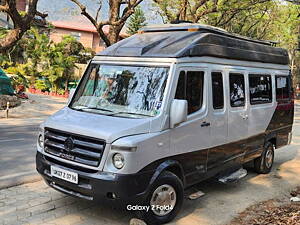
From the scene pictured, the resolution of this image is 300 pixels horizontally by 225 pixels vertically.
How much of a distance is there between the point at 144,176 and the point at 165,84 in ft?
4.14

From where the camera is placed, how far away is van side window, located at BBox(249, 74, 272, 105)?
22.7 feet

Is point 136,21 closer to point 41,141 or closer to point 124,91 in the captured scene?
point 124,91

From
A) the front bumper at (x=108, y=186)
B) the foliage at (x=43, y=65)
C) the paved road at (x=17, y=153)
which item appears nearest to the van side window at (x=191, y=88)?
the front bumper at (x=108, y=186)

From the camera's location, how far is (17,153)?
8.48 m

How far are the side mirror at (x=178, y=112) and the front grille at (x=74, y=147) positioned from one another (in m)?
0.98

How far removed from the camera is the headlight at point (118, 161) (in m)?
4.26

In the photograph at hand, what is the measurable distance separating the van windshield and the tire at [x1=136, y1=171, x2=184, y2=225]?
2.78 feet

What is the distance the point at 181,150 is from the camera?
5031 millimetres

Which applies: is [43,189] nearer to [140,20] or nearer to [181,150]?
[181,150]

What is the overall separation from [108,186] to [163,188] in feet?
2.79

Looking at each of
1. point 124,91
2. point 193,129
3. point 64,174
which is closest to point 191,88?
point 193,129

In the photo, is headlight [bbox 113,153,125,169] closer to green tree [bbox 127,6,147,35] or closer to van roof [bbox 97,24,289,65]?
van roof [bbox 97,24,289,65]

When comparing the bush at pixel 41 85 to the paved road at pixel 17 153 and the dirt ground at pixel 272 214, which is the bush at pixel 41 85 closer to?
the paved road at pixel 17 153

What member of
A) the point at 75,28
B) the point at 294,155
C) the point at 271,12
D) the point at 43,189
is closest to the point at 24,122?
the point at 43,189
